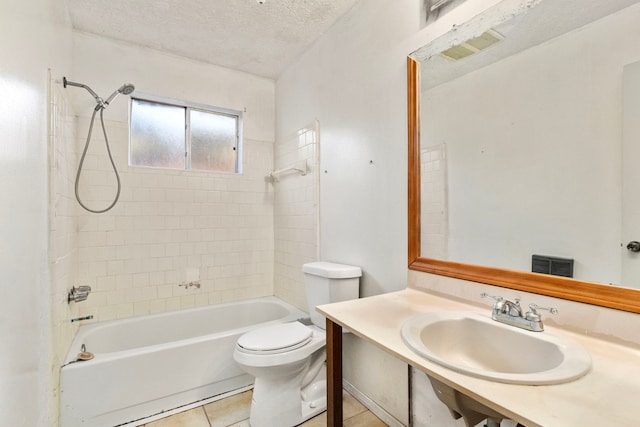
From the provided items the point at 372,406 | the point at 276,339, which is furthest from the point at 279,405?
the point at 372,406

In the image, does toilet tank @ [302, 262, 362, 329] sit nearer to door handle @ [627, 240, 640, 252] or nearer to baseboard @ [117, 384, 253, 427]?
baseboard @ [117, 384, 253, 427]

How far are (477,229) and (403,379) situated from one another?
0.88 meters

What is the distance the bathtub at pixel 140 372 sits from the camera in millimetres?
1579

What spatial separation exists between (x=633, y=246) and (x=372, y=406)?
1482mm

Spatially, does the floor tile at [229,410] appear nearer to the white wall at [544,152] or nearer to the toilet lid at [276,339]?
the toilet lid at [276,339]

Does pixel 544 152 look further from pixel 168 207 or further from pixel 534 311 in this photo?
pixel 168 207

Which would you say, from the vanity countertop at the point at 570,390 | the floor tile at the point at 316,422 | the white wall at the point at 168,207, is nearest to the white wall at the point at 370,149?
the floor tile at the point at 316,422

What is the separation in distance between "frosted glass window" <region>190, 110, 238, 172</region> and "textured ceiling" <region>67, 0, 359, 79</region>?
1.67 feet

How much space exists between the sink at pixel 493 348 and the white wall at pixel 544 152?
25 centimetres

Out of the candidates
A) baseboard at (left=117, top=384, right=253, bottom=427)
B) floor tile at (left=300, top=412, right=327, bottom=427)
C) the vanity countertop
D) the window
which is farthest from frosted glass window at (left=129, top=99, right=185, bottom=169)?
the vanity countertop

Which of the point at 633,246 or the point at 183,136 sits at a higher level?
the point at 183,136

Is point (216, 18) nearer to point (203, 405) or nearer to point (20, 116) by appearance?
point (20, 116)

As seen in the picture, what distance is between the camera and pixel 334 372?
1.22 meters

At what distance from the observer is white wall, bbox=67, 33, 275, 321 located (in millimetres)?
2195
